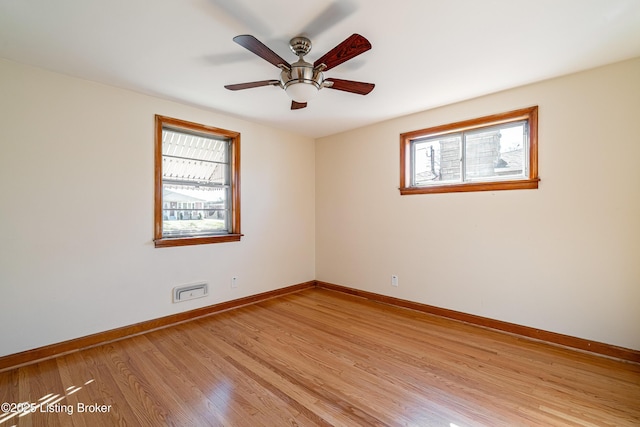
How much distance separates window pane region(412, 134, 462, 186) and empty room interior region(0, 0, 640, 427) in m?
0.03

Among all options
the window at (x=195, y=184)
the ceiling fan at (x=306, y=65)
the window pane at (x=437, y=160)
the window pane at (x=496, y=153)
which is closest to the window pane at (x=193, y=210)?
the window at (x=195, y=184)

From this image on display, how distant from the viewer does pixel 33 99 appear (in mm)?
2371

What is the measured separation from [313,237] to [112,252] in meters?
2.78

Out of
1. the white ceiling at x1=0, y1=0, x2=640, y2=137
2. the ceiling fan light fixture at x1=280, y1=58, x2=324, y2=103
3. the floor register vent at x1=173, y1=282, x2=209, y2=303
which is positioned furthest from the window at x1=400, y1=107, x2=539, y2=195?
the floor register vent at x1=173, y1=282, x2=209, y2=303

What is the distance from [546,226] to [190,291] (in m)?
3.78

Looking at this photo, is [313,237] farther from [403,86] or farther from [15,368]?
[15,368]

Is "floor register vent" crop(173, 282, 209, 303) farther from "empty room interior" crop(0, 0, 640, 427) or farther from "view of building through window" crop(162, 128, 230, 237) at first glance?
"view of building through window" crop(162, 128, 230, 237)

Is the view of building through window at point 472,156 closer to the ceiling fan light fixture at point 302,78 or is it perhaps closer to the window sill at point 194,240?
the ceiling fan light fixture at point 302,78

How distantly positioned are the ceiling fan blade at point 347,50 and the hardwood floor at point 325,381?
2233 millimetres

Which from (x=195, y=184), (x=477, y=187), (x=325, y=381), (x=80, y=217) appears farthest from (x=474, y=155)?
(x=80, y=217)

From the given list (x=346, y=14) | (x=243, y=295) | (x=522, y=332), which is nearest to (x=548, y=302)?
(x=522, y=332)

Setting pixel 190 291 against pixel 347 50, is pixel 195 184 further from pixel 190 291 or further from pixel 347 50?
pixel 347 50

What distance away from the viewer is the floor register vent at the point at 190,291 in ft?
10.4

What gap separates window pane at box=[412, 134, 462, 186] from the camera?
3316mm
